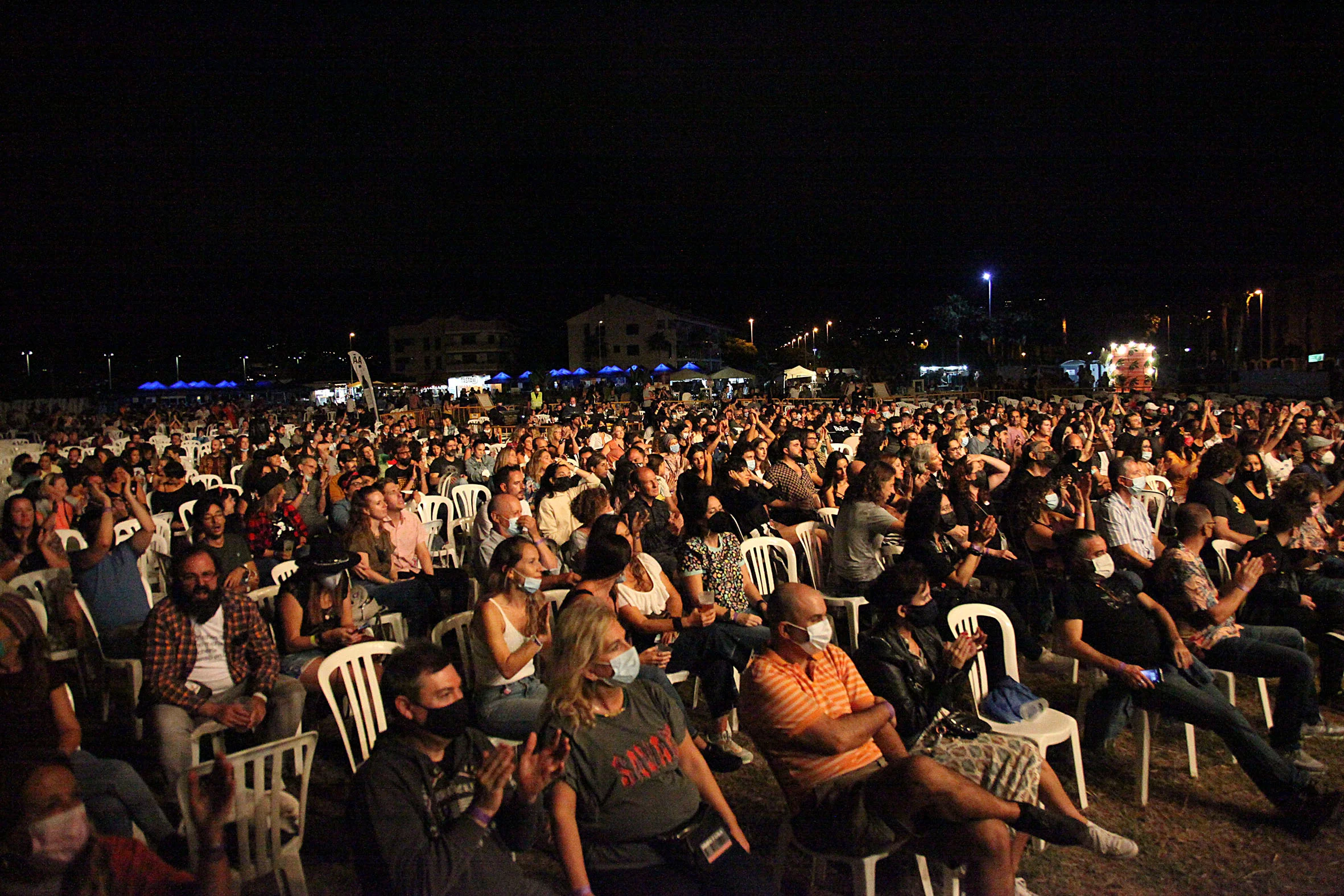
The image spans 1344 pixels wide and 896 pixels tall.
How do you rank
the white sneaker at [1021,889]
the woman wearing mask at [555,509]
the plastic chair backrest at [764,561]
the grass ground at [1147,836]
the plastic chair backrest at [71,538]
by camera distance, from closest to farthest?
the white sneaker at [1021,889] → the grass ground at [1147,836] → the plastic chair backrest at [764,561] → the plastic chair backrest at [71,538] → the woman wearing mask at [555,509]

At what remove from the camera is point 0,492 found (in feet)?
26.7

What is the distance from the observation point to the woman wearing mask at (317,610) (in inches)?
160

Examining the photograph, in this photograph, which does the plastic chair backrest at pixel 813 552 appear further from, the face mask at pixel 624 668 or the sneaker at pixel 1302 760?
the face mask at pixel 624 668

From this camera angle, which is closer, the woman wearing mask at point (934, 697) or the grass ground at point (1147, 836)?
the woman wearing mask at point (934, 697)

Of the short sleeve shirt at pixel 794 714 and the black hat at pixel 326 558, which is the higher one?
the black hat at pixel 326 558

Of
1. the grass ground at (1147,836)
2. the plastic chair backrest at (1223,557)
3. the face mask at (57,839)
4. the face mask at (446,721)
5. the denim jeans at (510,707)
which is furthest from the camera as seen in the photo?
the plastic chair backrest at (1223,557)

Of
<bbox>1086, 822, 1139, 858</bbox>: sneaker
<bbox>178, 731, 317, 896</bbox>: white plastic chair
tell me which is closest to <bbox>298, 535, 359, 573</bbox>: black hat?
<bbox>178, 731, 317, 896</bbox>: white plastic chair

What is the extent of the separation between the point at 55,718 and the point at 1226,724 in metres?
4.71

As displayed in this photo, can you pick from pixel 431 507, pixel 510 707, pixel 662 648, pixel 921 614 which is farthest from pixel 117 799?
pixel 431 507

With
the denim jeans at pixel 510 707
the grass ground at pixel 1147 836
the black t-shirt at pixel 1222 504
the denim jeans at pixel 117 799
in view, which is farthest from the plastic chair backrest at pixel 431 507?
the black t-shirt at pixel 1222 504

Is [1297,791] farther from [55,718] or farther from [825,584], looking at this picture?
[55,718]

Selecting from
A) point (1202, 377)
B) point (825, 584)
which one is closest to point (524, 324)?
point (1202, 377)

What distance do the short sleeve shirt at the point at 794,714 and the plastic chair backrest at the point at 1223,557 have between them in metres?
3.83

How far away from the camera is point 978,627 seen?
13.4 feet
